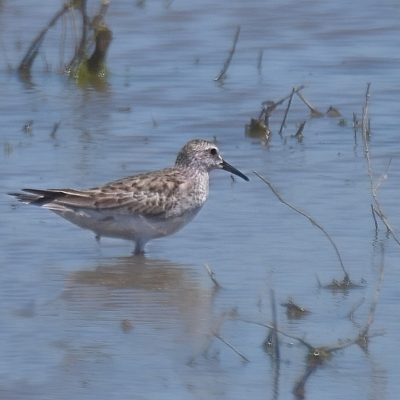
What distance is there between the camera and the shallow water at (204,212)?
824 cm

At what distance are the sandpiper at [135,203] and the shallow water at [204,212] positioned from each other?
7.2 inches

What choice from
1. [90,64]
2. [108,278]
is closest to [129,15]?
[90,64]

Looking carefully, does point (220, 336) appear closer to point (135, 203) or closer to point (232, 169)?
point (135, 203)

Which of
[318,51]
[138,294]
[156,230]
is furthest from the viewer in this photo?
[318,51]

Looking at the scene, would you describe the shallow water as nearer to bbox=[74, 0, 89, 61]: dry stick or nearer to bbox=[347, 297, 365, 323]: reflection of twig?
bbox=[347, 297, 365, 323]: reflection of twig

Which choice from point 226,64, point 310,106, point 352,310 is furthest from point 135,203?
point 226,64

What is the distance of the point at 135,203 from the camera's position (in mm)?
11242

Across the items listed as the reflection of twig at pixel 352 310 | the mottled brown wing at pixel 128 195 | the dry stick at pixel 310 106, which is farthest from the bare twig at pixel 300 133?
the reflection of twig at pixel 352 310

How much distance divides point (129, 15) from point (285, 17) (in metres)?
1.80

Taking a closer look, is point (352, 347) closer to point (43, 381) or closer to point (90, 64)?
point (43, 381)

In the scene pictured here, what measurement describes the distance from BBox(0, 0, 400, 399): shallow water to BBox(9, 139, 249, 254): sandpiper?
0.60ft

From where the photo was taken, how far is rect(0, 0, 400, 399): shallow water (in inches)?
324

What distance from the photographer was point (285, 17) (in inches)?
711

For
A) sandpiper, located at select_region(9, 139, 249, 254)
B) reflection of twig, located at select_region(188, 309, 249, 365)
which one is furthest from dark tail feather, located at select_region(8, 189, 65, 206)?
reflection of twig, located at select_region(188, 309, 249, 365)
